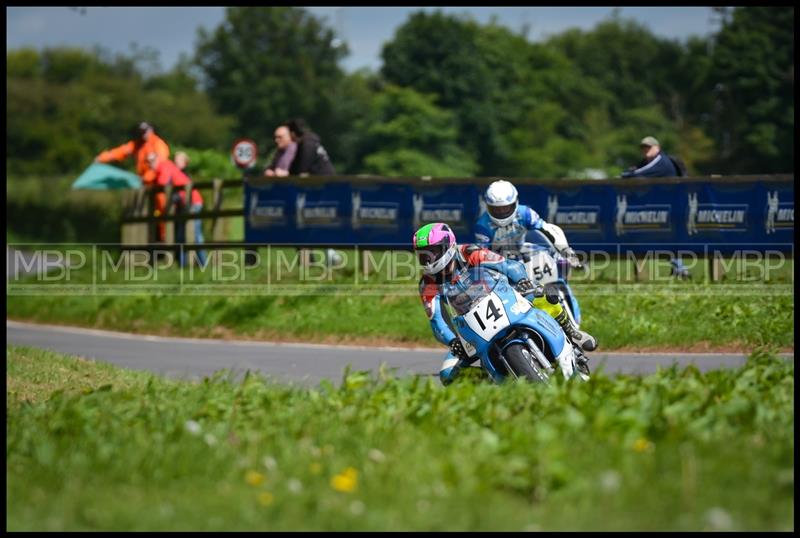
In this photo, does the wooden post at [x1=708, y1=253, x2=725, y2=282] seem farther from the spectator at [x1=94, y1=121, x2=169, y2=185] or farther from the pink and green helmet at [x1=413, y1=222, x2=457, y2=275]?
the spectator at [x1=94, y1=121, x2=169, y2=185]

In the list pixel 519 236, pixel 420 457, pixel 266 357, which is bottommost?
pixel 266 357

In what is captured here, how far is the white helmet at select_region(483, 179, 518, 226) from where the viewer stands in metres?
12.4

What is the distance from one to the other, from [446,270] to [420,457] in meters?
3.78

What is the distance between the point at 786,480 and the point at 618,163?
→ 115 metres

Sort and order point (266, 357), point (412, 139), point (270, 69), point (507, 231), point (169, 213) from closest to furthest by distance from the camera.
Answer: point (507, 231), point (266, 357), point (169, 213), point (412, 139), point (270, 69)

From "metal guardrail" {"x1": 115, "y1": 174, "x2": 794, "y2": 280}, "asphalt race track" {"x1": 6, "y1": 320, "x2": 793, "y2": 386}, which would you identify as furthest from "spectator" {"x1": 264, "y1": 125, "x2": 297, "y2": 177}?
"asphalt race track" {"x1": 6, "y1": 320, "x2": 793, "y2": 386}

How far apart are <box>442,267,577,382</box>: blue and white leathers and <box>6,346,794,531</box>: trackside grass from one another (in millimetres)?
1251

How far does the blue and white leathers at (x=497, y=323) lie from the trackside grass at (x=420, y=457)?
4.11ft

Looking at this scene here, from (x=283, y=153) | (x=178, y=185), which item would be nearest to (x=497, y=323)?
(x=283, y=153)

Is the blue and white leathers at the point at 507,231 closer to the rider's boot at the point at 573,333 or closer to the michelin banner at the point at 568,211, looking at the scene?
the rider's boot at the point at 573,333

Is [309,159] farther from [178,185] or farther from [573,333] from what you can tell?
[573,333]

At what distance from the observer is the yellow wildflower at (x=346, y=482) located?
6.78 m

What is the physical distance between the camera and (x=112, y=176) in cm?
3102

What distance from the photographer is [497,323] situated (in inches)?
421
